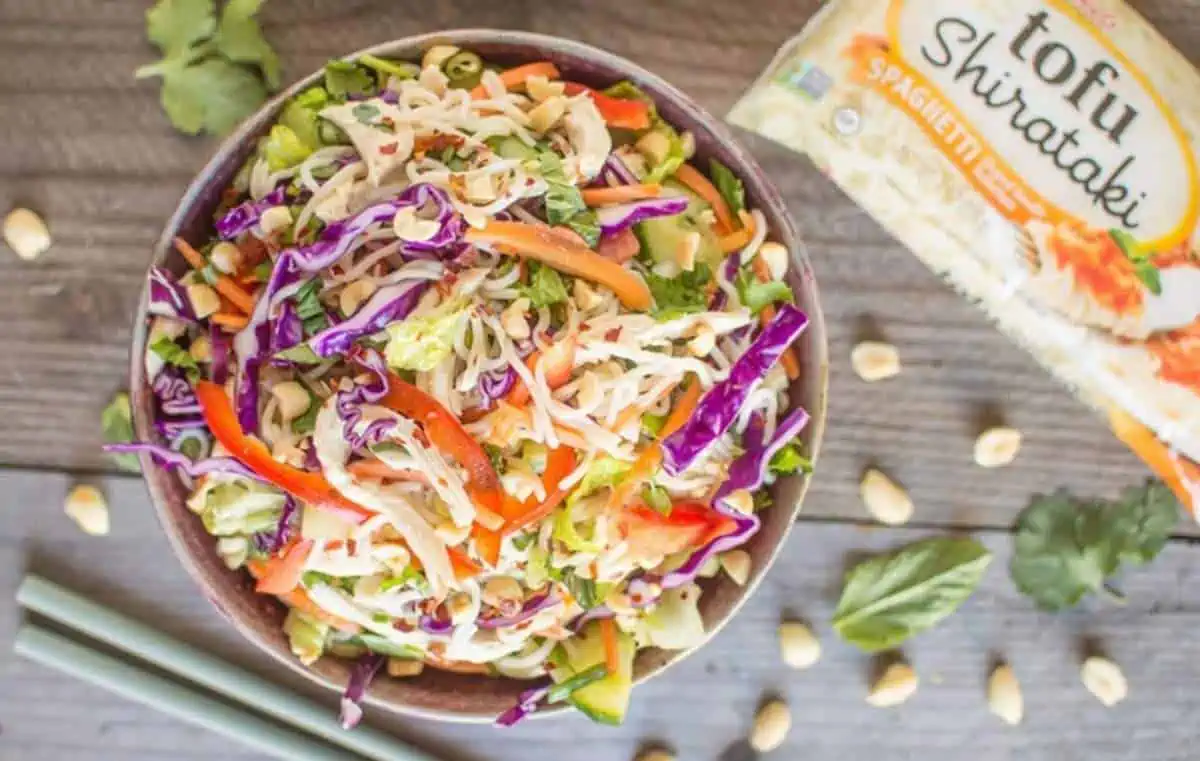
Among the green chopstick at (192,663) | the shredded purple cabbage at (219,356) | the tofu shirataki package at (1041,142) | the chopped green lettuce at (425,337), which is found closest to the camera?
the chopped green lettuce at (425,337)

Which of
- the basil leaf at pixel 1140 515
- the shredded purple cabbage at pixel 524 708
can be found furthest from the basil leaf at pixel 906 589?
the shredded purple cabbage at pixel 524 708

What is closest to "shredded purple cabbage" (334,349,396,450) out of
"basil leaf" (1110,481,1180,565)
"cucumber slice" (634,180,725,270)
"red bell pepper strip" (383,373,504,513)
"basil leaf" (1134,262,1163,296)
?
"red bell pepper strip" (383,373,504,513)

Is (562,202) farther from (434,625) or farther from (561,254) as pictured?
(434,625)

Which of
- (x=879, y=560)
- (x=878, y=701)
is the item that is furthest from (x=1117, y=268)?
(x=878, y=701)

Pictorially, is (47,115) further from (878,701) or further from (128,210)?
(878,701)

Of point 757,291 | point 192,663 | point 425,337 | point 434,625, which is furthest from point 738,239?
point 192,663

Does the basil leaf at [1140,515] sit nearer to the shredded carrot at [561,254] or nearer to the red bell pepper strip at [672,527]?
the red bell pepper strip at [672,527]
